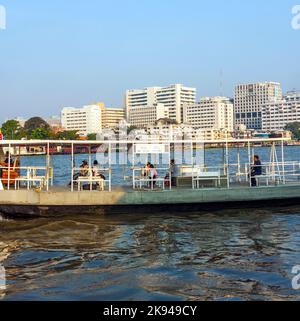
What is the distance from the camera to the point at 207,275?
31.5ft

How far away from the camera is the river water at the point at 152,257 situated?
8.71 meters

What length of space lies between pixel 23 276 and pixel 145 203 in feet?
22.7

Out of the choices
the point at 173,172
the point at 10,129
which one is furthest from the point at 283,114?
the point at 173,172

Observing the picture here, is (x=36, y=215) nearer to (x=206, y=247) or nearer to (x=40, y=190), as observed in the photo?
(x=40, y=190)

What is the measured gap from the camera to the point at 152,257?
11.2 metres

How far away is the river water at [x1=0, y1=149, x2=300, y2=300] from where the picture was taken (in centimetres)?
871

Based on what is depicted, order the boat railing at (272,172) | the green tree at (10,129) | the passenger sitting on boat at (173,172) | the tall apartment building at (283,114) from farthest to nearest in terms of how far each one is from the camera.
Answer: the tall apartment building at (283,114), the green tree at (10,129), the passenger sitting on boat at (173,172), the boat railing at (272,172)

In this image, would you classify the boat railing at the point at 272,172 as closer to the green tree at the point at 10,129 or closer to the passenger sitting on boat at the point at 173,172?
the passenger sitting on boat at the point at 173,172

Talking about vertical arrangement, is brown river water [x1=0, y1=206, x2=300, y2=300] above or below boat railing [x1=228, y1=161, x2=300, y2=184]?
below

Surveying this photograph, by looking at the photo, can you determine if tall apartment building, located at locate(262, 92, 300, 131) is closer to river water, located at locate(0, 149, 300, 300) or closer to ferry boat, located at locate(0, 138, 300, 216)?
ferry boat, located at locate(0, 138, 300, 216)

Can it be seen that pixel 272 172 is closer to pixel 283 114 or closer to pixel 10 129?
pixel 10 129

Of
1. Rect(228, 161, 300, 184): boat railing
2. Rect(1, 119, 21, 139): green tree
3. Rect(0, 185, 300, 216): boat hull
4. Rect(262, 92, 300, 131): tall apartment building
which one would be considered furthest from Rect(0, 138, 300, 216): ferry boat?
Rect(262, 92, 300, 131): tall apartment building

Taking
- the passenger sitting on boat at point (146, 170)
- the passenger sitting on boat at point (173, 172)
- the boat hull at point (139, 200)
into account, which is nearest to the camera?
the boat hull at point (139, 200)

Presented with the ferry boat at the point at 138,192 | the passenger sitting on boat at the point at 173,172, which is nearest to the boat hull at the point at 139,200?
the ferry boat at the point at 138,192
